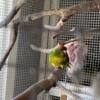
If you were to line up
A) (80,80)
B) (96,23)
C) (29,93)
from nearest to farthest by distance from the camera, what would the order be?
1. (29,93)
2. (80,80)
3. (96,23)

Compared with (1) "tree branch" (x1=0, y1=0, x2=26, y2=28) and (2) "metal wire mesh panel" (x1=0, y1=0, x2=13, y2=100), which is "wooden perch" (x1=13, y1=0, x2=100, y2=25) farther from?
(2) "metal wire mesh panel" (x1=0, y1=0, x2=13, y2=100)

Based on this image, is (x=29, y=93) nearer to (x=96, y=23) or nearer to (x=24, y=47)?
(x=24, y=47)

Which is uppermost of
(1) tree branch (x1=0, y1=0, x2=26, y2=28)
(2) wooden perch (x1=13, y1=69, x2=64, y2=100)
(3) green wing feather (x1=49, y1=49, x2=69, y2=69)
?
(1) tree branch (x1=0, y1=0, x2=26, y2=28)

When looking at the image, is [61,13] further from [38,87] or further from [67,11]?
[38,87]

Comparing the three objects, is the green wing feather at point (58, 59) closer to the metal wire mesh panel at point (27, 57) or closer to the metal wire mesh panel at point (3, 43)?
the metal wire mesh panel at point (27, 57)

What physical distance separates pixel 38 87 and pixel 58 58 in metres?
0.08

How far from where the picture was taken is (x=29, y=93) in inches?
12.1

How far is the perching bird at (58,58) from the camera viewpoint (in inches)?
15.0

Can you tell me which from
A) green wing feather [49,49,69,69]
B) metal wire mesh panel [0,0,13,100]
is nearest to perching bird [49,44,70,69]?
green wing feather [49,49,69,69]

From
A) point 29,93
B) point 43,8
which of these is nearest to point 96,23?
point 43,8

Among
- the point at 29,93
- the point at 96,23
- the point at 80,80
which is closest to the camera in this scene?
the point at 29,93

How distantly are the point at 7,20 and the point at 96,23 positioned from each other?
233 mm

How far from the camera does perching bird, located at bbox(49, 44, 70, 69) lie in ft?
1.25

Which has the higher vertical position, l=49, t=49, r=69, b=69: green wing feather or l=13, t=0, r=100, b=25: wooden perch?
l=13, t=0, r=100, b=25: wooden perch
